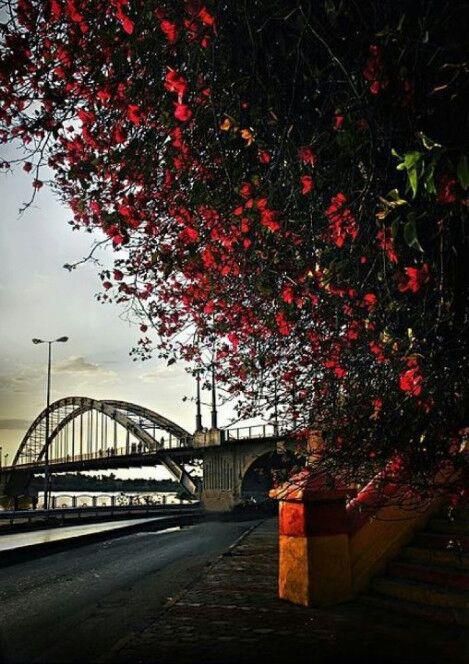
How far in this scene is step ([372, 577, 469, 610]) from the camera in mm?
6973

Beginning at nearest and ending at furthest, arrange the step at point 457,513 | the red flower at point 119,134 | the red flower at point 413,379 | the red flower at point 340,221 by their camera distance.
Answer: the red flower at point 413,379, the red flower at point 340,221, the red flower at point 119,134, the step at point 457,513

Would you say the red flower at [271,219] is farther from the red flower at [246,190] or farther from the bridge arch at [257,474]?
the bridge arch at [257,474]

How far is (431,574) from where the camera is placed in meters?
7.66

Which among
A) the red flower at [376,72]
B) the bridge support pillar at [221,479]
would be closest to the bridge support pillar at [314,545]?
the red flower at [376,72]

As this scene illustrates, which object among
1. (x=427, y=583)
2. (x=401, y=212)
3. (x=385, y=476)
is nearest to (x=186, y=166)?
(x=401, y=212)

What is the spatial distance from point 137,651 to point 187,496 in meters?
78.2

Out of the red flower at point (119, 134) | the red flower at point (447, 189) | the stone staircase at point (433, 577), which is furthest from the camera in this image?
the stone staircase at point (433, 577)

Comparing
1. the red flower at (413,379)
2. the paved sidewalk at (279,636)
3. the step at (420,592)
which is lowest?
the paved sidewalk at (279,636)

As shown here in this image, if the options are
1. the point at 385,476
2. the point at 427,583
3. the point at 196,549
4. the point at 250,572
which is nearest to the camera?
the point at 427,583

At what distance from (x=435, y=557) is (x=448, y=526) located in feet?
2.57

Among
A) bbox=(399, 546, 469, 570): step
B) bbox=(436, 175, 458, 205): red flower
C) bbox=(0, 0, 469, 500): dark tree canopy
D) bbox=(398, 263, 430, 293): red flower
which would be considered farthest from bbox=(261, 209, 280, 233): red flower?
bbox=(399, 546, 469, 570): step

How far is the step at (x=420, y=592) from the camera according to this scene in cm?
697

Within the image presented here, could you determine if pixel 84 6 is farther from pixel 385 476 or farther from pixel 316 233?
pixel 385 476

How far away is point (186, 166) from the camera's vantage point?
7480 millimetres
